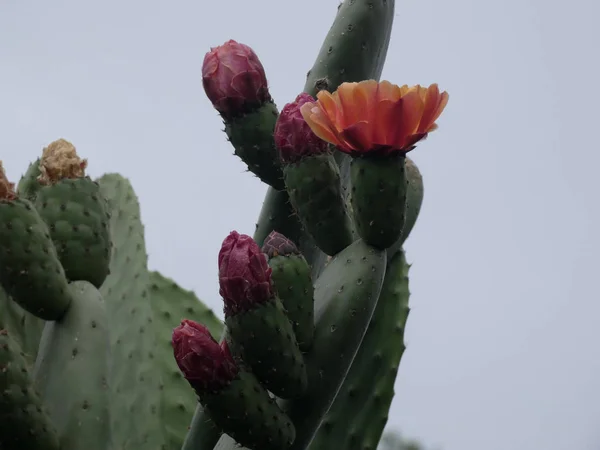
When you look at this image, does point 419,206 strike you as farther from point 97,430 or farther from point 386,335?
point 97,430

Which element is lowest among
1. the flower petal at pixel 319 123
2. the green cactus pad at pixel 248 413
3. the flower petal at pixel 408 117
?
the green cactus pad at pixel 248 413

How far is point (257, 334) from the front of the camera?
59.7 inches

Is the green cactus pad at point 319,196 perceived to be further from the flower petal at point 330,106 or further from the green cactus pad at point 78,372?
the green cactus pad at point 78,372

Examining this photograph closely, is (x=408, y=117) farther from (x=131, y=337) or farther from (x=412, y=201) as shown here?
(x=131, y=337)

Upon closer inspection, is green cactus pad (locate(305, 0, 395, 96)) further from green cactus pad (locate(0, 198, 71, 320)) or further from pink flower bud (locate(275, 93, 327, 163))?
green cactus pad (locate(0, 198, 71, 320))

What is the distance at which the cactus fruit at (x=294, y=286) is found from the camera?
161cm

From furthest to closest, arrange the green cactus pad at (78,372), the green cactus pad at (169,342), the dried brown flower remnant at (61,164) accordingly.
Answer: the green cactus pad at (169,342), the dried brown flower remnant at (61,164), the green cactus pad at (78,372)

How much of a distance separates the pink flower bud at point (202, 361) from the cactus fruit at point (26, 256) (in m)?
0.63

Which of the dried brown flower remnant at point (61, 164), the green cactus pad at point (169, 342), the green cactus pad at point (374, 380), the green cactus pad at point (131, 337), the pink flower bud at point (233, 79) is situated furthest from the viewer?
the green cactus pad at point (169, 342)

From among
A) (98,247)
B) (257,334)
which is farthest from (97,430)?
(257,334)

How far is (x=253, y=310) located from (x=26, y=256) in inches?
29.0

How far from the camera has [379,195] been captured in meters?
1.64

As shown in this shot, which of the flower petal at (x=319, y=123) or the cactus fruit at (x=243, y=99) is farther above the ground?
the cactus fruit at (x=243, y=99)

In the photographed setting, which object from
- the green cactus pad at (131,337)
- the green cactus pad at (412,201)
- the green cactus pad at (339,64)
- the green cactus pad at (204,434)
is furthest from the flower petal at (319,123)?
the green cactus pad at (131,337)
